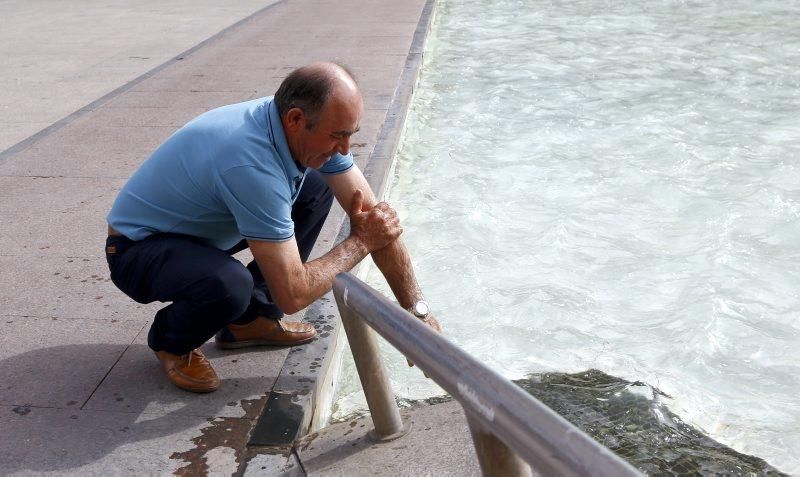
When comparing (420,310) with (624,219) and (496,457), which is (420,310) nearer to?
(496,457)

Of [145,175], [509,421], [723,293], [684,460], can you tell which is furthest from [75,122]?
[509,421]

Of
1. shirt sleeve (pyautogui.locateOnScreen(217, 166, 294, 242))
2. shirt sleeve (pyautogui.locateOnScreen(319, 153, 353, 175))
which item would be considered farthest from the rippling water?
shirt sleeve (pyautogui.locateOnScreen(217, 166, 294, 242))

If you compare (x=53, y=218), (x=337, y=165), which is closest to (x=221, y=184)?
(x=337, y=165)

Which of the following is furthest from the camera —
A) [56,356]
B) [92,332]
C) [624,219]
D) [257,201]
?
[624,219]

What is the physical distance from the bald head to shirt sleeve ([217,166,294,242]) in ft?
0.79

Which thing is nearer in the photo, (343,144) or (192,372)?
(343,144)

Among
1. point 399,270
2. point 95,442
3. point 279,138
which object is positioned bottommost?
point 95,442

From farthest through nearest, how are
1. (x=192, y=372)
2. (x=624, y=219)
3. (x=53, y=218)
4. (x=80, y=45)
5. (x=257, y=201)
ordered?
1. (x=80, y=45)
2. (x=624, y=219)
3. (x=53, y=218)
4. (x=192, y=372)
5. (x=257, y=201)

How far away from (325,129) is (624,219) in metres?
3.85

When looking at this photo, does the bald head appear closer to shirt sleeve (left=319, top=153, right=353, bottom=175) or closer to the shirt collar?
the shirt collar

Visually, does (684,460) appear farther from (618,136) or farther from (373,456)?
(618,136)

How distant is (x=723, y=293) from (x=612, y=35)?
827 cm

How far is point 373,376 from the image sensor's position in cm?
302

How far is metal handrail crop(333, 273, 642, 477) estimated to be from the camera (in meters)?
1.57
